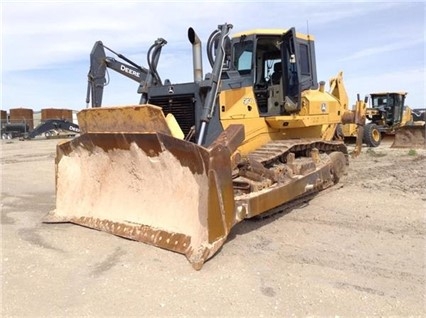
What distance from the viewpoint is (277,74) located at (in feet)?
23.0

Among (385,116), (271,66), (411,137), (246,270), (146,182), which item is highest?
(271,66)

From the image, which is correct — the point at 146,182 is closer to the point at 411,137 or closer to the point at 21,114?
the point at 411,137

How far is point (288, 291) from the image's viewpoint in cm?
373

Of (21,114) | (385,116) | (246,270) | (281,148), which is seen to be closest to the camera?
(246,270)

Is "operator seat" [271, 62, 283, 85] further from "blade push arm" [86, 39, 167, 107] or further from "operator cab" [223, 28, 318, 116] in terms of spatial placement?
"blade push arm" [86, 39, 167, 107]

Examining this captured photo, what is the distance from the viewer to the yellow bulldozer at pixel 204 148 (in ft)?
15.3

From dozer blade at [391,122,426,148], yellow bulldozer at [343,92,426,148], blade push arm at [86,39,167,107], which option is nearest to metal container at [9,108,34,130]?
yellow bulldozer at [343,92,426,148]

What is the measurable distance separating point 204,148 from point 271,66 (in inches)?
119

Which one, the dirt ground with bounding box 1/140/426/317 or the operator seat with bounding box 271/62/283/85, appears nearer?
the dirt ground with bounding box 1/140/426/317

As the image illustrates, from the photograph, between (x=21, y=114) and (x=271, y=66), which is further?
(x=21, y=114)

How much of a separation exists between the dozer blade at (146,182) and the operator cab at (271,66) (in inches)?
79.1

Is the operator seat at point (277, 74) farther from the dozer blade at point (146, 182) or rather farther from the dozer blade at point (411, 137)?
the dozer blade at point (411, 137)

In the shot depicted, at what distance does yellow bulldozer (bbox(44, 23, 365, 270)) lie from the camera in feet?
15.3

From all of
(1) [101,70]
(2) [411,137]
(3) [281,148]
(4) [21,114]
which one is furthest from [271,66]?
(4) [21,114]
